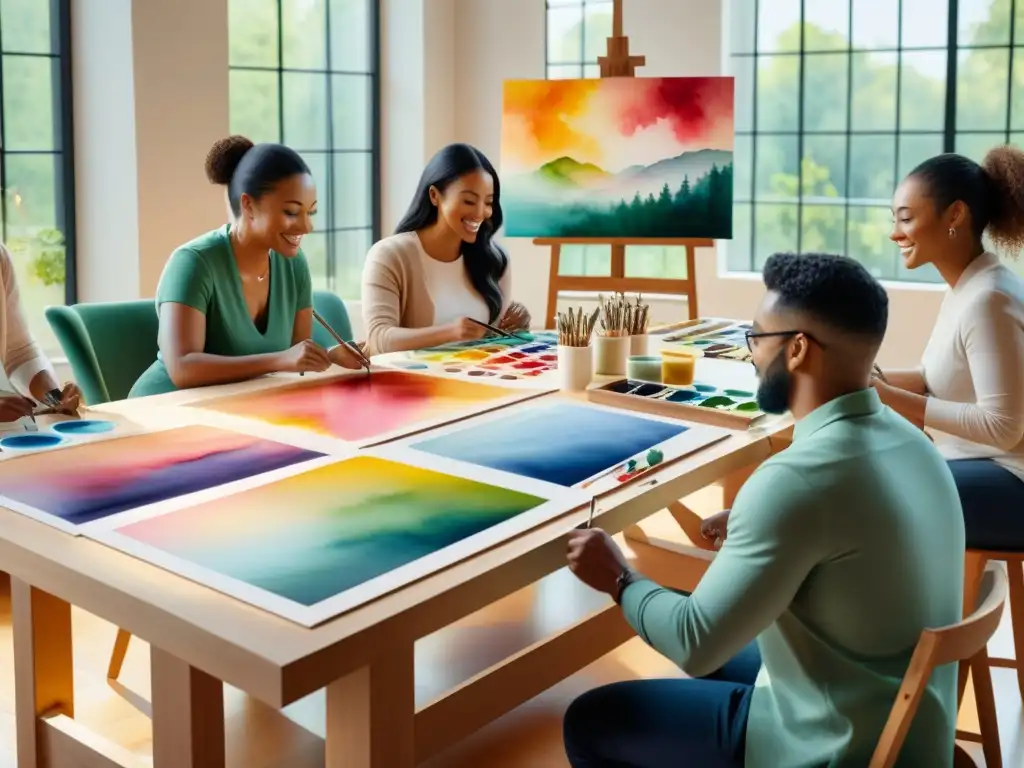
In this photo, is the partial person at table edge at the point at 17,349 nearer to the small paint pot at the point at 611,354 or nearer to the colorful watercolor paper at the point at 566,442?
the colorful watercolor paper at the point at 566,442

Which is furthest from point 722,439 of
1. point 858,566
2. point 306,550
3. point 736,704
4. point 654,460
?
point 306,550

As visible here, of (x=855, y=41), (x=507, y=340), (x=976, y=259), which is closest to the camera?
(x=976, y=259)

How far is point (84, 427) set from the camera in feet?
7.02

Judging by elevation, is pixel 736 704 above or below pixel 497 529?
below

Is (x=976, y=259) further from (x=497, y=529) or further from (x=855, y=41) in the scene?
(x=855, y=41)

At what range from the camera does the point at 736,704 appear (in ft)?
5.64

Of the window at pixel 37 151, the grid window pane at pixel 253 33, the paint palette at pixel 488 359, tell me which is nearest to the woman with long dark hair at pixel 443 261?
the paint palette at pixel 488 359

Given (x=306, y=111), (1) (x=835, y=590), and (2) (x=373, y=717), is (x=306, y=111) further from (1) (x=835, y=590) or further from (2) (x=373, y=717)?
(1) (x=835, y=590)

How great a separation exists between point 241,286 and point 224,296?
61 millimetres

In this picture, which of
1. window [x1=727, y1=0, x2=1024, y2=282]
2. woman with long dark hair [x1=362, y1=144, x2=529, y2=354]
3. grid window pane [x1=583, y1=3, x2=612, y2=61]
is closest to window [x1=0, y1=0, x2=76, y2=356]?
woman with long dark hair [x1=362, y1=144, x2=529, y2=354]

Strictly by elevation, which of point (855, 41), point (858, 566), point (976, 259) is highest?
point (855, 41)

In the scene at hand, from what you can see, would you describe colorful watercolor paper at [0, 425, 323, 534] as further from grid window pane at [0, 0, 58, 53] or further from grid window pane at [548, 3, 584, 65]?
grid window pane at [548, 3, 584, 65]

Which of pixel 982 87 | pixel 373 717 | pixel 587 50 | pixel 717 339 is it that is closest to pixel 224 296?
pixel 717 339

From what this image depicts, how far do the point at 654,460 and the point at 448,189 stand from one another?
1.74m
